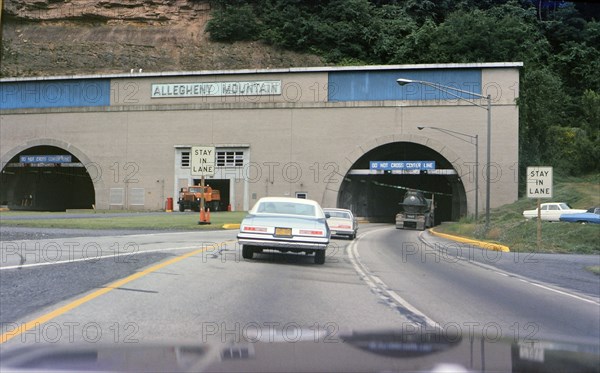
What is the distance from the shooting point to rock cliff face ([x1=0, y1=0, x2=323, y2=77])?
8231 cm

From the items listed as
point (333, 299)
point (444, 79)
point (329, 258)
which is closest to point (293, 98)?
point (444, 79)

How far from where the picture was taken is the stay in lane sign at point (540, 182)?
23.1m

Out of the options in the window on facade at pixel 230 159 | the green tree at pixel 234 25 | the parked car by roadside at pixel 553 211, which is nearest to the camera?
the parked car by roadside at pixel 553 211

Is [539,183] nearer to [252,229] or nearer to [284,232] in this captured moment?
[284,232]

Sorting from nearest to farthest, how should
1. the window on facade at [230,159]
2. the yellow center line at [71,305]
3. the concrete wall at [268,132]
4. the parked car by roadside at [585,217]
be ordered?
the yellow center line at [71,305] < the parked car by roadside at [585,217] < the concrete wall at [268,132] < the window on facade at [230,159]

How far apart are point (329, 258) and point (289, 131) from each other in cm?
3586

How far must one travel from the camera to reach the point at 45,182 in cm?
6644

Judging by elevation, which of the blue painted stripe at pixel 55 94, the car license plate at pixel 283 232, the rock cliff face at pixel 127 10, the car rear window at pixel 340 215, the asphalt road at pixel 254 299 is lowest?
the asphalt road at pixel 254 299

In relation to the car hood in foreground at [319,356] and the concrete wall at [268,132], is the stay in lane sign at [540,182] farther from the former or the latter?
the concrete wall at [268,132]

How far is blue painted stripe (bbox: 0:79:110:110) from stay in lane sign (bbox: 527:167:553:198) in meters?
43.2

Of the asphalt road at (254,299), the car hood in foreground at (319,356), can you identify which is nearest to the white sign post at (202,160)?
the asphalt road at (254,299)

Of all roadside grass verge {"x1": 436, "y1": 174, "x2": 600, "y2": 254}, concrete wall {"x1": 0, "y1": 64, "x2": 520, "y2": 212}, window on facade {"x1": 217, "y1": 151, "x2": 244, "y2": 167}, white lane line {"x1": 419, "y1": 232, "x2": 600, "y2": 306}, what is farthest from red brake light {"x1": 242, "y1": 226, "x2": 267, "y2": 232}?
window on facade {"x1": 217, "y1": 151, "x2": 244, "y2": 167}

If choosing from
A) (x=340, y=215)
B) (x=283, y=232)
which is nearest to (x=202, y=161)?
(x=340, y=215)

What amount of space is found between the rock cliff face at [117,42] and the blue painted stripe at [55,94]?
23.0 m
